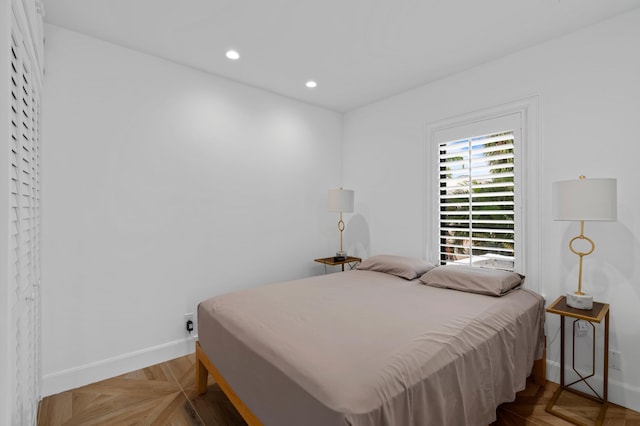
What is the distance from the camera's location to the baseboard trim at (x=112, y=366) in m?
2.24

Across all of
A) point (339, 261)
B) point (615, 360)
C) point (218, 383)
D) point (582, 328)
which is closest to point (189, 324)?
point (218, 383)

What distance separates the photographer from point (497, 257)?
108 inches

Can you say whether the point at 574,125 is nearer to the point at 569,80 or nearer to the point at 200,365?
the point at 569,80

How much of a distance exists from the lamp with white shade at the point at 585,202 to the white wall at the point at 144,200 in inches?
102

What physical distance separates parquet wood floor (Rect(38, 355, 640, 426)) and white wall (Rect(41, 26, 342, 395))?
0.21m

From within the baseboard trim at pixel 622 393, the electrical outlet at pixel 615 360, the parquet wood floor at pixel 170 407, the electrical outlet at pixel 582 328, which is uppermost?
the electrical outlet at pixel 582 328

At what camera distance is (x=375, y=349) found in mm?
1446

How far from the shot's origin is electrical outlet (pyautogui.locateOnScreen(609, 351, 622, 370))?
2152 mm

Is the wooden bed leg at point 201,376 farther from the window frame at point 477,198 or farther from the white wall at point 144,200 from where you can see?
the window frame at point 477,198

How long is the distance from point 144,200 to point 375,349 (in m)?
2.29

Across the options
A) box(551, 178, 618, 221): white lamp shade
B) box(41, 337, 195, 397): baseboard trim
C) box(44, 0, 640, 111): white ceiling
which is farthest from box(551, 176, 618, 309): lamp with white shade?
box(41, 337, 195, 397): baseboard trim

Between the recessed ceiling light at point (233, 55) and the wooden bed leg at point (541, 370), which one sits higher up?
the recessed ceiling light at point (233, 55)

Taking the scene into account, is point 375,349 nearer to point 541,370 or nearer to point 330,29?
point 541,370

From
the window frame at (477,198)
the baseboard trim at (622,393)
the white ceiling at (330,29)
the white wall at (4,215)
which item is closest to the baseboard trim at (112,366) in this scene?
the white wall at (4,215)
